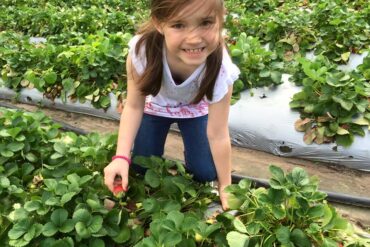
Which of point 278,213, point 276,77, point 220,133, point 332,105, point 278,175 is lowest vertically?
point 278,213

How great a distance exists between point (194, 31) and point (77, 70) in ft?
9.16

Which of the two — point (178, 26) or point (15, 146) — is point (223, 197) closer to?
point (178, 26)

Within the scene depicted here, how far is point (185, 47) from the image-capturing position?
1.85m

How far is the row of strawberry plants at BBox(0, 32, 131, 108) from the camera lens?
412 centimetres

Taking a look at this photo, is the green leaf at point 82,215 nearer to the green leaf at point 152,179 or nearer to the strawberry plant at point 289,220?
the green leaf at point 152,179

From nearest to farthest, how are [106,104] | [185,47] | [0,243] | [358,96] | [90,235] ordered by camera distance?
1. [185,47]
2. [90,235]
3. [0,243]
4. [358,96]
5. [106,104]

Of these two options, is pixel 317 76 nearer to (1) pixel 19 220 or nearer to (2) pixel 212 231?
(2) pixel 212 231

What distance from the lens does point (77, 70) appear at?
4328 millimetres

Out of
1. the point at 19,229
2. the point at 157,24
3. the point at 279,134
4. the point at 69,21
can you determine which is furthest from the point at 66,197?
the point at 69,21

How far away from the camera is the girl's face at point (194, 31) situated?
172 cm

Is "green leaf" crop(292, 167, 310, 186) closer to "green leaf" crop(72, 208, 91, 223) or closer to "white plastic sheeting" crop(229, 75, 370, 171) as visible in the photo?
"green leaf" crop(72, 208, 91, 223)

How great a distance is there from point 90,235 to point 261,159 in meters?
1.72

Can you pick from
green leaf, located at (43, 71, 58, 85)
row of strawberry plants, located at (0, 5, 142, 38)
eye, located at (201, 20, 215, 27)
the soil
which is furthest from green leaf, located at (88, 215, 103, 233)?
row of strawberry plants, located at (0, 5, 142, 38)

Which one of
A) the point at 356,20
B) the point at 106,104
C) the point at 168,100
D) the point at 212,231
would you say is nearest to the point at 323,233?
the point at 212,231
